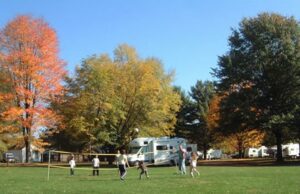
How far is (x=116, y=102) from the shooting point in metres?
59.9

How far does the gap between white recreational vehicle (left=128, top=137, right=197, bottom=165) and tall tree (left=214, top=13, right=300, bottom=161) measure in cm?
825

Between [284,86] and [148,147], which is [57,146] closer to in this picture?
[148,147]

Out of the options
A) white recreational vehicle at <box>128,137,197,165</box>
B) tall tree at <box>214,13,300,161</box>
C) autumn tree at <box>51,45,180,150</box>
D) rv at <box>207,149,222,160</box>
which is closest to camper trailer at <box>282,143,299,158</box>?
rv at <box>207,149,222,160</box>

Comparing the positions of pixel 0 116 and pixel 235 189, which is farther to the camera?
pixel 0 116

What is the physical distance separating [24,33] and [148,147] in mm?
18511

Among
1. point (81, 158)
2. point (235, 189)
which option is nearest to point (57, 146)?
point (81, 158)

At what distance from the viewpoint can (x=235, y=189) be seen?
19.7 meters

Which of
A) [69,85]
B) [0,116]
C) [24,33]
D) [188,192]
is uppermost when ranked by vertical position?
[24,33]

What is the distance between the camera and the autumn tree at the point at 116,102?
5853 cm

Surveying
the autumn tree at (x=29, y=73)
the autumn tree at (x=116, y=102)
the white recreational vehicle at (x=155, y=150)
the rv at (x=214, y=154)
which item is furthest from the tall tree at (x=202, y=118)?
the autumn tree at (x=29, y=73)

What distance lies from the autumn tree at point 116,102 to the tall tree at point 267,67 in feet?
28.7

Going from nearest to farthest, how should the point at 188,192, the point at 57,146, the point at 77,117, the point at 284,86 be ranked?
the point at 188,192
the point at 284,86
the point at 77,117
the point at 57,146

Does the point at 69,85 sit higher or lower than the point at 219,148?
higher

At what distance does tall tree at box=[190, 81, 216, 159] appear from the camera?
87.6 meters
